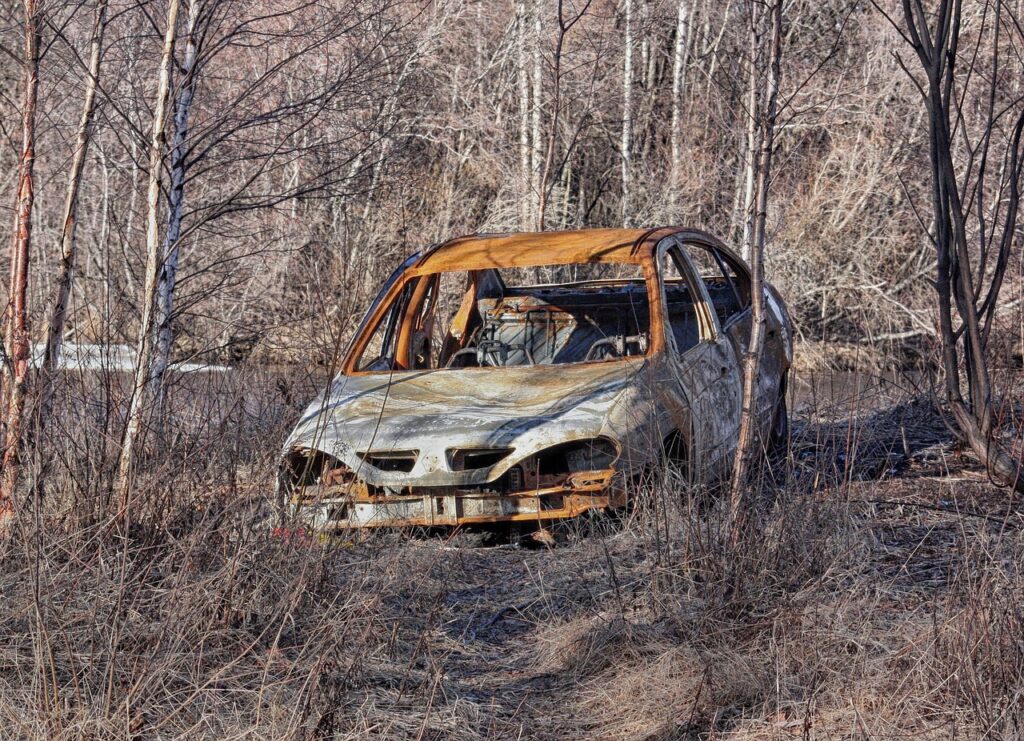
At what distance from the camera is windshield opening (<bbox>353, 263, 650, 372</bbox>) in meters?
7.04

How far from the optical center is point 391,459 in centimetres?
566

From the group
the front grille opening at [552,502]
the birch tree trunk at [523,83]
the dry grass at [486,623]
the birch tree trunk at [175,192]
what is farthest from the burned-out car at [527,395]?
the birch tree trunk at [523,83]

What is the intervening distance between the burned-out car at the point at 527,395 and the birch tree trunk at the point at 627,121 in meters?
12.7

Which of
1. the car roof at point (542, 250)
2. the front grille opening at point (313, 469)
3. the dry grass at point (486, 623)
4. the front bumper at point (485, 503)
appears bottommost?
the dry grass at point (486, 623)

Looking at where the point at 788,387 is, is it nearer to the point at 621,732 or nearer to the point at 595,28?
the point at 621,732

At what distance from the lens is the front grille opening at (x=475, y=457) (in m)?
5.47

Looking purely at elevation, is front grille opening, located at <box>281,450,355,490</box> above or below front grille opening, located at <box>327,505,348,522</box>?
above

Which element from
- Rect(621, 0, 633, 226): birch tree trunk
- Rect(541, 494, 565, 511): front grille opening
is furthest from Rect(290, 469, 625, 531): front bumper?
Rect(621, 0, 633, 226): birch tree trunk

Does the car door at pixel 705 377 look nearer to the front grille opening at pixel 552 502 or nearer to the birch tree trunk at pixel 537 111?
the front grille opening at pixel 552 502

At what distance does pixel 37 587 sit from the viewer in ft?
11.2

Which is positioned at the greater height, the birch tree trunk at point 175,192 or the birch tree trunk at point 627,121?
the birch tree trunk at point 627,121

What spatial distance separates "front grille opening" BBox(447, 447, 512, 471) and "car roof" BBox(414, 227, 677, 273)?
4.14 ft

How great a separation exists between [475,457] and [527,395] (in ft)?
1.53

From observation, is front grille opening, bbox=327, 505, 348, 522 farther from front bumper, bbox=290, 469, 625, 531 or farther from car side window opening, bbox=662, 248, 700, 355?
car side window opening, bbox=662, 248, 700, 355
